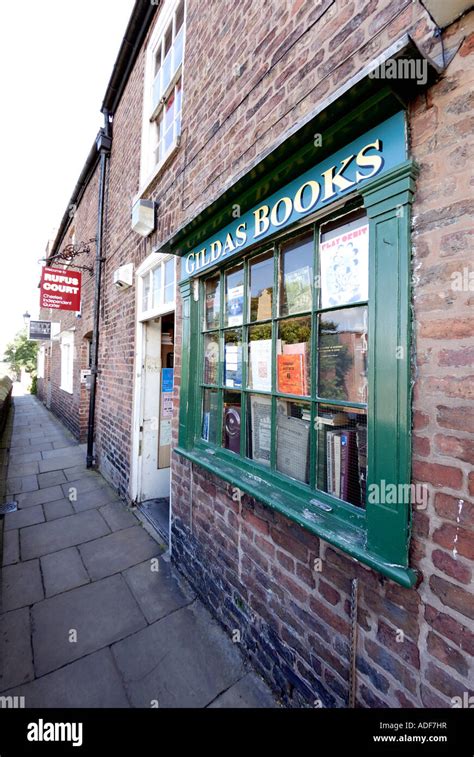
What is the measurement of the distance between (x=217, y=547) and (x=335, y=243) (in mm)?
2292

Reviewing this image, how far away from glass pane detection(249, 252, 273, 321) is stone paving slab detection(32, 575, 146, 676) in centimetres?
252

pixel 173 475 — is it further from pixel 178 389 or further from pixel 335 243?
pixel 335 243

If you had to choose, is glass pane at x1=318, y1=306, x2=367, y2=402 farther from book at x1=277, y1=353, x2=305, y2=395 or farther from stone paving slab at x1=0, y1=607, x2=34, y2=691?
stone paving slab at x1=0, y1=607, x2=34, y2=691

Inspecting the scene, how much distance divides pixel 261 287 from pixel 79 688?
281 centimetres

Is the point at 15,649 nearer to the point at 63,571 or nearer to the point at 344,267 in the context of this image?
the point at 63,571

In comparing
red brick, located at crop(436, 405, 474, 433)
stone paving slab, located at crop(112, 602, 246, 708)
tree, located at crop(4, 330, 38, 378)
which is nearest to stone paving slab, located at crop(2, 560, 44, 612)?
stone paving slab, located at crop(112, 602, 246, 708)

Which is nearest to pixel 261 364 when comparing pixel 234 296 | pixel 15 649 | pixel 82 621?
pixel 234 296

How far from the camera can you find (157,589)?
2854 millimetres

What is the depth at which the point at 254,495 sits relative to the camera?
1962 millimetres

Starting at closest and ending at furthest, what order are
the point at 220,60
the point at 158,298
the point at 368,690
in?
the point at 368,690, the point at 220,60, the point at 158,298

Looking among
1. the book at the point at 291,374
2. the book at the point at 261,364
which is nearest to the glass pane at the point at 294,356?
the book at the point at 291,374

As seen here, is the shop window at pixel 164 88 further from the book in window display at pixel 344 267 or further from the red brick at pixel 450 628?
the red brick at pixel 450 628

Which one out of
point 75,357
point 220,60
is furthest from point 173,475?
point 75,357

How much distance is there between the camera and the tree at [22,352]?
3109cm
